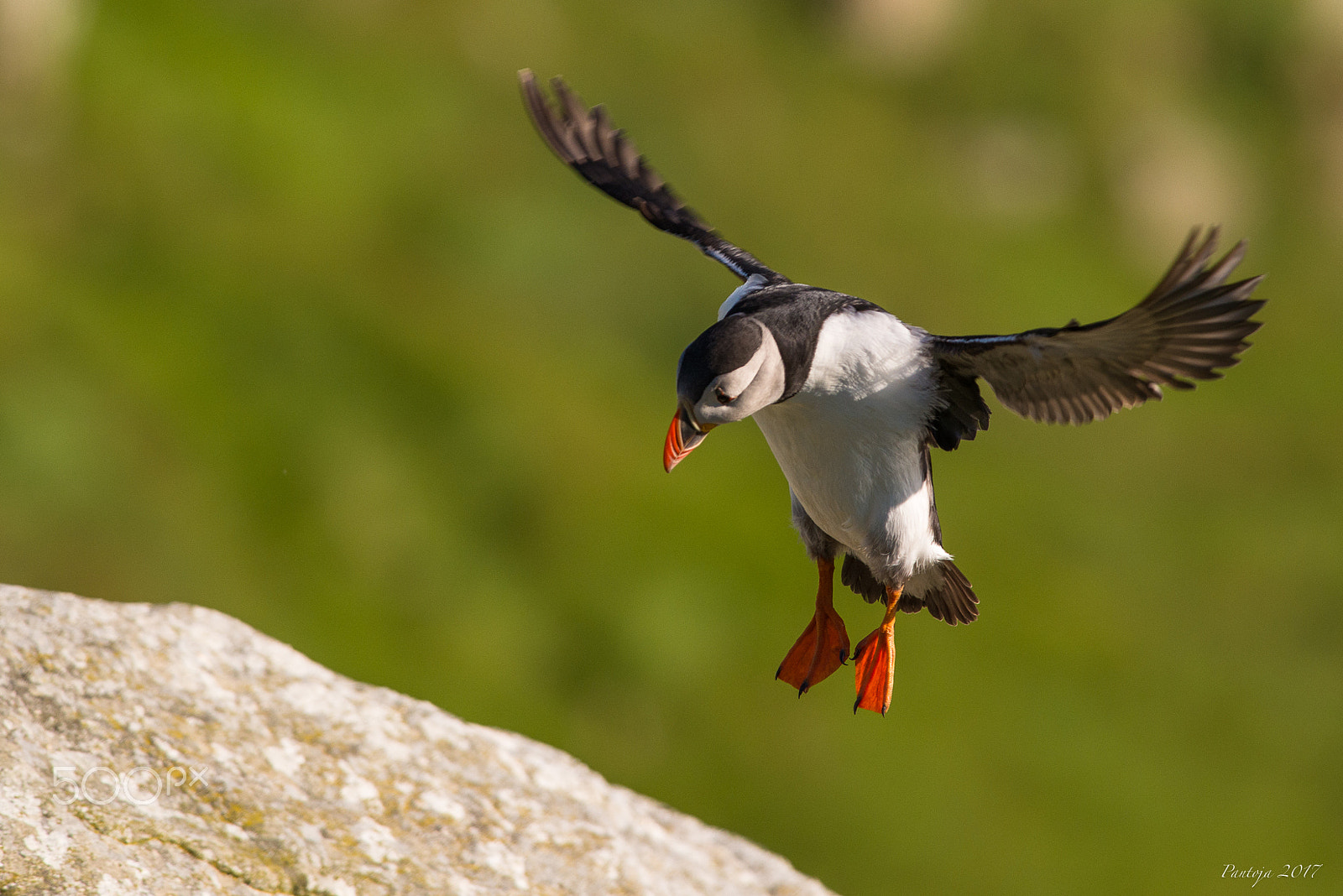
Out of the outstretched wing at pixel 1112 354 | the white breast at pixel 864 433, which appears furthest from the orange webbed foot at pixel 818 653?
the outstretched wing at pixel 1112 354

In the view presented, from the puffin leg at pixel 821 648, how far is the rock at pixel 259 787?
3.76 feet

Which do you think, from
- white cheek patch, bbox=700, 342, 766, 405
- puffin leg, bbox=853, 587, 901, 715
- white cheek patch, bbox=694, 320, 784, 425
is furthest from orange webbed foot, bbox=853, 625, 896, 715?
white cheek patch, bbox=700, 342, 766, 405

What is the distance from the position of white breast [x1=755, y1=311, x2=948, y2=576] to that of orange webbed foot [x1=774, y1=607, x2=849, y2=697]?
A: 82cm

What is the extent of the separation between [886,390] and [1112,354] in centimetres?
100

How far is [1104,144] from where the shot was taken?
21078 mm

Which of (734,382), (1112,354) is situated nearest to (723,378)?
(734,382)

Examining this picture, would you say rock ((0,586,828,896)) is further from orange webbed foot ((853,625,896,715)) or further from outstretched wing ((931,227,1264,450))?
outstretched wing ((931,227,1264,450))

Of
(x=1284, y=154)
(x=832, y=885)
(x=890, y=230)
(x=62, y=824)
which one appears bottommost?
(x=62, y=824)

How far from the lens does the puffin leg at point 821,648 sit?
756 centimetres

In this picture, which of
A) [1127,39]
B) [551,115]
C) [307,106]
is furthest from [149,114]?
[1127,39]

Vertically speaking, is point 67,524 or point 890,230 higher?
point 890,230

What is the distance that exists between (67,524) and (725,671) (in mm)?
6241

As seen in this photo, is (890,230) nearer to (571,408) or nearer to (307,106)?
(571,408)

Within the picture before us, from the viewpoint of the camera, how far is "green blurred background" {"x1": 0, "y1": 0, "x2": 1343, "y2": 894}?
13.1 metres
